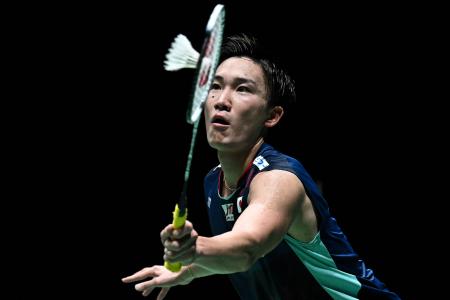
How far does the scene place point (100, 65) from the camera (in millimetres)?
4789

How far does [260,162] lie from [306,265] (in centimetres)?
42

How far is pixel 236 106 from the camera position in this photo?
8.79 feet

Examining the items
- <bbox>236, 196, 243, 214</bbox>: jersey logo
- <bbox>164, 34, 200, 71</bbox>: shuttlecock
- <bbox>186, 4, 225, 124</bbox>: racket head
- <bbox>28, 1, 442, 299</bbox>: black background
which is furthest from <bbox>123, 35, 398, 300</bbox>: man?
<bbox>28, 1, 442, 299</bbox>: black background

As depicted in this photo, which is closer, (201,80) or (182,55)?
(201,80)

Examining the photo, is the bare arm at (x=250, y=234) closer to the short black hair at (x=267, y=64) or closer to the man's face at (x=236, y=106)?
the man's face at (x=236, y=106)

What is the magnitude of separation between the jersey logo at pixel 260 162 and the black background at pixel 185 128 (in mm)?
2149

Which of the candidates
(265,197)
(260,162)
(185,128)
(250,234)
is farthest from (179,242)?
(185,128)

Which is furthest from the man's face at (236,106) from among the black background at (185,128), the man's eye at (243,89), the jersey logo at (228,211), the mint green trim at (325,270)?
the black background at (185,128)

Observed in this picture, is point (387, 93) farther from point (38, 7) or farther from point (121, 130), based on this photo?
point (38, 7)

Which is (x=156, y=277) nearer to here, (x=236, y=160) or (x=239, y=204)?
(x=239, y=204)

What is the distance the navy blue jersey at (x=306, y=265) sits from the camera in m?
2.62

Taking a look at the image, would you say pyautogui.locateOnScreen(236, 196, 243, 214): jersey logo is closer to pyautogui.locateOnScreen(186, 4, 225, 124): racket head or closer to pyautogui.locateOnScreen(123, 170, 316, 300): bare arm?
pyautogui.locateOnScreen(123, 170, 316, 300): bare arm

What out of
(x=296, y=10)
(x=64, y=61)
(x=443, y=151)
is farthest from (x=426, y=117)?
(x=64, y=61)

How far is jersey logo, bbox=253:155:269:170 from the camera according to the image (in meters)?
2.56
